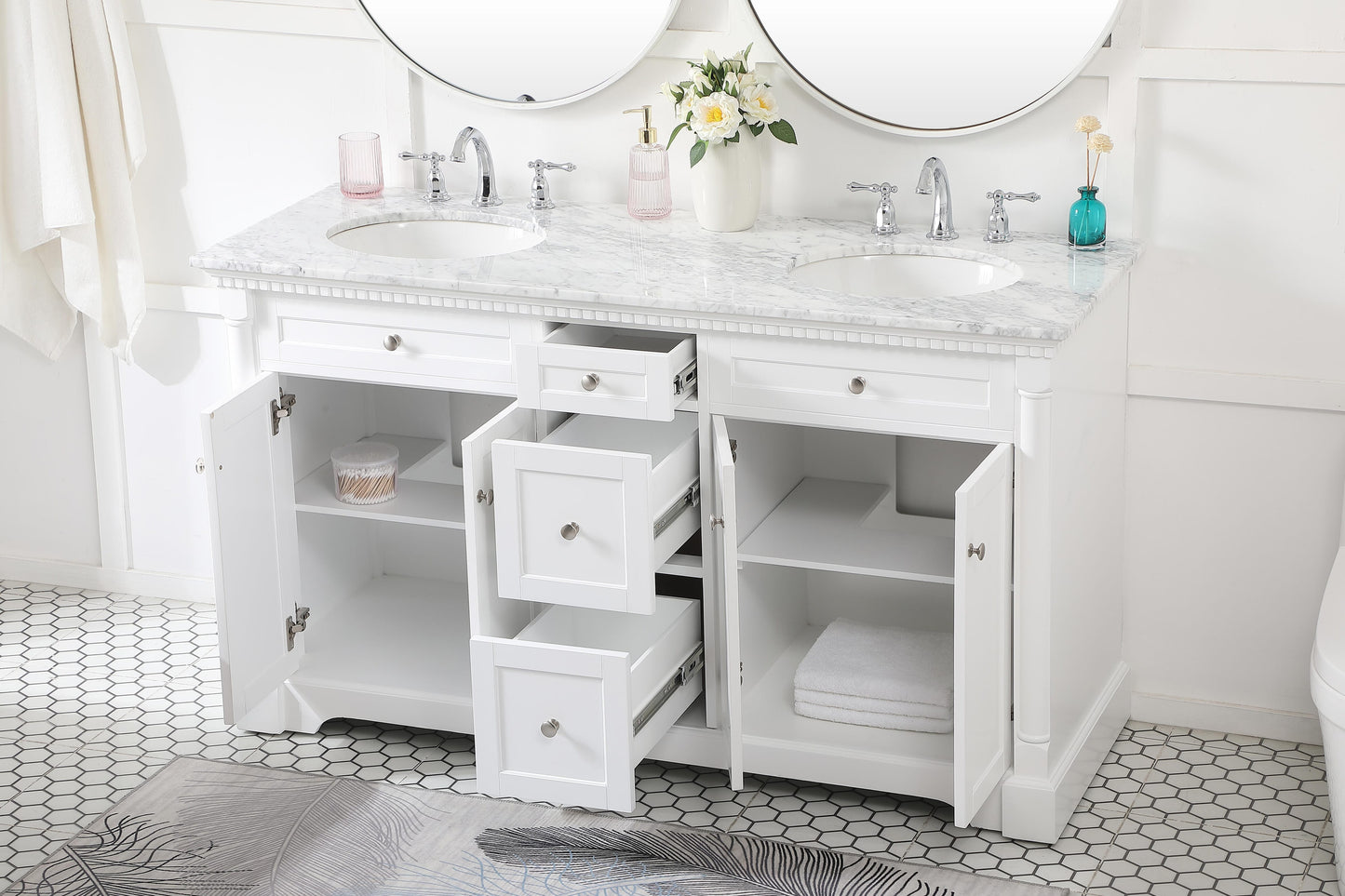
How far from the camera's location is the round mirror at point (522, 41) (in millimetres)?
2693

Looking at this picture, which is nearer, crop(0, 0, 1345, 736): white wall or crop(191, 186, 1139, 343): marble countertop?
crop(191, 186, 1139, 343): marble countertop

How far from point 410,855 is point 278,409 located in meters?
0.73

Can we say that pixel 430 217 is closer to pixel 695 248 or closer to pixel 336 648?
pixel 695 248

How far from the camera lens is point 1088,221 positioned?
2473 mm

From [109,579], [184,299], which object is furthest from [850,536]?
[109,579]

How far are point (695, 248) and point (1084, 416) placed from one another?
0.64 meters

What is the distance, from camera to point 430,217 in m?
2.80

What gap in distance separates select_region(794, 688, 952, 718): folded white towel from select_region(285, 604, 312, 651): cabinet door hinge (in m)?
0.83

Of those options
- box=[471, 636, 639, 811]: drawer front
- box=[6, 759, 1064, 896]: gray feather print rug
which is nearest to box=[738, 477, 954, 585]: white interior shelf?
box=[471, 636, 639, 811]: drawer front

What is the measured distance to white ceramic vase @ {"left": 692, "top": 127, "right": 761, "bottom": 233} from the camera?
101 inches

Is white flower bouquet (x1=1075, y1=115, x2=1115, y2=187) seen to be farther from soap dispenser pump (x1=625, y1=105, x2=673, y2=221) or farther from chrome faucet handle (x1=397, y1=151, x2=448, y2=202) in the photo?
chrome faucet handle (x1=397, y1=151, x2=448, y2=202)

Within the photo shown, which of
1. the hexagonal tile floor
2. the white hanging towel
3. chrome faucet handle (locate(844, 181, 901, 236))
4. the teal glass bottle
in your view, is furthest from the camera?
the white hanging towel

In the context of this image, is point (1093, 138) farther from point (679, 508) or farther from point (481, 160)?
point (481, 160)

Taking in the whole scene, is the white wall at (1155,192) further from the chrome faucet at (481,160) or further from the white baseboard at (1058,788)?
the white baseboard at (1058,788)
